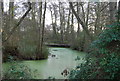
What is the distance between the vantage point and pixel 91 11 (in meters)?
7.77

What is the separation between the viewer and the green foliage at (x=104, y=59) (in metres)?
1.98

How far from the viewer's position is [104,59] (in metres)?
2.07

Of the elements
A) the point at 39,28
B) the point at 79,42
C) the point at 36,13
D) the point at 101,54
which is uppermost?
the point at 36,13

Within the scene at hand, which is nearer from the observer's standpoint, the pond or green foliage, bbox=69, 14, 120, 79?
green foliage, bbox=69, 14, 120, 79

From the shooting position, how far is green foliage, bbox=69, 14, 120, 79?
198 cm

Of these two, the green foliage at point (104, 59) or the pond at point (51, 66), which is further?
the pond at point (51, 66)

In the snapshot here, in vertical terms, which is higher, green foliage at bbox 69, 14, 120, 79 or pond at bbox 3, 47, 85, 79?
green foliage at bbox 69, 14, 120, 79

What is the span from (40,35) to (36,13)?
125 centimetres

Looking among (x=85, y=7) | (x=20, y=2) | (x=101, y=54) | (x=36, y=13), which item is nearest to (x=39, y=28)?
(x=36, y=13)

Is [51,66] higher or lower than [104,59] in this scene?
lower

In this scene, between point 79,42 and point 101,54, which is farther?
point 79,42

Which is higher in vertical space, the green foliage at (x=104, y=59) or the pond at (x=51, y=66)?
the green foliage at (x=104, y=59)

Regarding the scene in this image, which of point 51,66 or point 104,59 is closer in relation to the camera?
point 104,59

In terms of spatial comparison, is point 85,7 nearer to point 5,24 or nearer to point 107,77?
point 5,24
